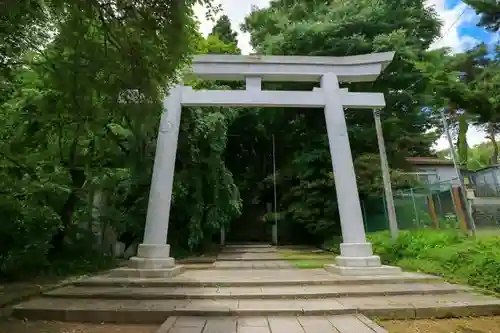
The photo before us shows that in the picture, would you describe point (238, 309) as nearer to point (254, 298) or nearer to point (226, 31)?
point (254, 298)

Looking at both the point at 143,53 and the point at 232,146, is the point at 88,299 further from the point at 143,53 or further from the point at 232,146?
the point at 232,146

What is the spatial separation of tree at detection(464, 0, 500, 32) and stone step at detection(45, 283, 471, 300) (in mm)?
8130

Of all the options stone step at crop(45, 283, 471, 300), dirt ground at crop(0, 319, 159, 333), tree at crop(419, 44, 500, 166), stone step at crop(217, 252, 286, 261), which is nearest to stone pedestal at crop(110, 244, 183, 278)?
stone step at crop(45, 283, 471, 300)

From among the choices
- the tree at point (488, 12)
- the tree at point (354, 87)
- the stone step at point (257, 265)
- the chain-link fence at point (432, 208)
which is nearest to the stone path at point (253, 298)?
the stone step at point (257, 265)

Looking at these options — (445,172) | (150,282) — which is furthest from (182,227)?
(445,172)

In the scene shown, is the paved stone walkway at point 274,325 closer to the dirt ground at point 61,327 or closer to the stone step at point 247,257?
the dirt ground at point 61,327

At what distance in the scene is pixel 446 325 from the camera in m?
3.69

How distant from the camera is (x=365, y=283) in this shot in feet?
17.9

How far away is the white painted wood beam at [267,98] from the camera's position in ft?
23.6

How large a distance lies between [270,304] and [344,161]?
3596mm

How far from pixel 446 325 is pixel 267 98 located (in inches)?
202

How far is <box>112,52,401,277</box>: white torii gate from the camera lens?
6.38m

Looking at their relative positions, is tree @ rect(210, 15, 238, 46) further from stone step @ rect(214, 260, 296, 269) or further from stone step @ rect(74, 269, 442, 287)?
stone step @ rect(74, 269, 442, 287)

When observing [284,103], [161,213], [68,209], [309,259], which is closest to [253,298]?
[161,213]
